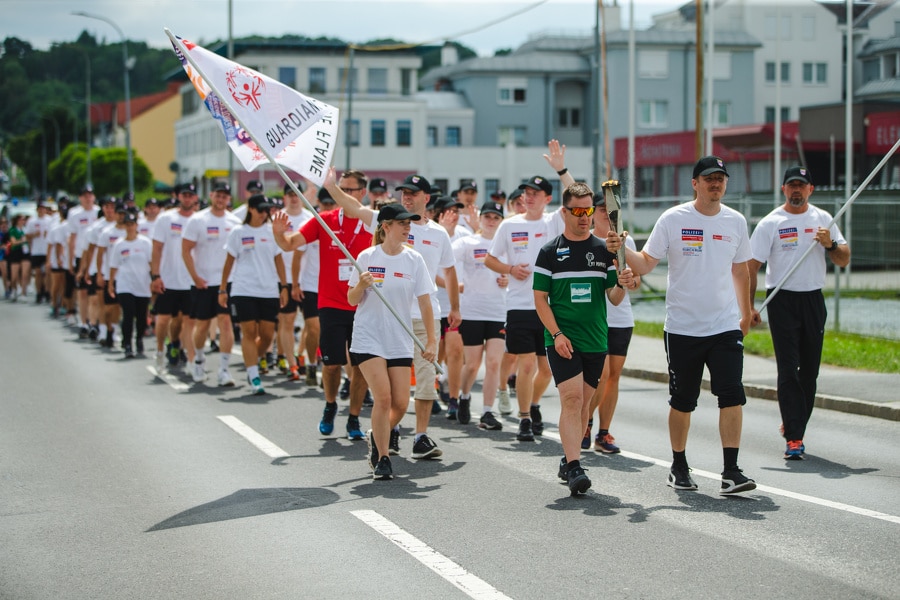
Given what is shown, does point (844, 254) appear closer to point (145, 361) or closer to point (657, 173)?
point (145, 361)

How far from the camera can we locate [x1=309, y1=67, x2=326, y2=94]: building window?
8006 centimetres

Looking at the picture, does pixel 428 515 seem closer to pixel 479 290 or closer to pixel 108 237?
pixel 479 290

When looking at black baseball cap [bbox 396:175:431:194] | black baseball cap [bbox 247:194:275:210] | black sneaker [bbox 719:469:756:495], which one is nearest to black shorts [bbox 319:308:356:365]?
black baseball cap [bbox 396:175:431:194]

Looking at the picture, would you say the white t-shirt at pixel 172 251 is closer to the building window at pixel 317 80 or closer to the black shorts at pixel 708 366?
the black shorts at pixel 708 366

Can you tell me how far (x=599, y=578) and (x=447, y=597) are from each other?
30.6 inches

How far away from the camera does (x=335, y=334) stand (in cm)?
1024

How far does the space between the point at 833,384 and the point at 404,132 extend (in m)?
66.6

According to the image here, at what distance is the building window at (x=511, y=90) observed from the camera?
79562 mm

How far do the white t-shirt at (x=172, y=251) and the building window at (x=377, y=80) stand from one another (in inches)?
2559

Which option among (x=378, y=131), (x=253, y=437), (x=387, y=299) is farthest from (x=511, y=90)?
(x=387, y=299)

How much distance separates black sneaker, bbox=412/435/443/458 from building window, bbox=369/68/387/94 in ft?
235

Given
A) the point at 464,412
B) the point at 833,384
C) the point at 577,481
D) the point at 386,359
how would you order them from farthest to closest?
the point at 833,384, the point at 464,412, the point at 386,359, the point at 577,481

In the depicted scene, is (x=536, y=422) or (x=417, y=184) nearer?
(x=417, y=184)

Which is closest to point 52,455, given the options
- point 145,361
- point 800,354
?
point 800,354
